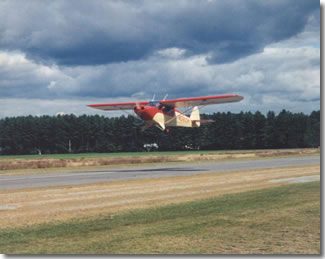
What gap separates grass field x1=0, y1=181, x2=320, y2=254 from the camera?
871 cm

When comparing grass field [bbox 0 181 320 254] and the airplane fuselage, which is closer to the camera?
grass field [bbox 0 181 320 254]

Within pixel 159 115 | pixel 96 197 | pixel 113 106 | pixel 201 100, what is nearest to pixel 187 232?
pixel 96 197

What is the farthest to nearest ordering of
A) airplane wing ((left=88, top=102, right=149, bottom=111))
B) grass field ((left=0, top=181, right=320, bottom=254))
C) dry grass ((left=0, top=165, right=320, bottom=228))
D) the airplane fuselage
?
airplane wing ((left=88, top=102, right=149, bottom=111)) < the airplane fuselage < dry grass ((left=0, top=165, right=320, bottom=228)) < grass field ((left=0, top=181, right=320, bottom=254))

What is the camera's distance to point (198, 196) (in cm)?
1798

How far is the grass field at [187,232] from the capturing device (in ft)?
28.6

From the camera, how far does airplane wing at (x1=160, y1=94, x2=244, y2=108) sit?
3542 cm

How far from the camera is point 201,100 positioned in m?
38.2

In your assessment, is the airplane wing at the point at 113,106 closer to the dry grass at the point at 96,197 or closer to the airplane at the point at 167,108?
the airplane at the point at 167,108

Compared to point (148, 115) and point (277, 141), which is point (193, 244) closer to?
point (148, 115)

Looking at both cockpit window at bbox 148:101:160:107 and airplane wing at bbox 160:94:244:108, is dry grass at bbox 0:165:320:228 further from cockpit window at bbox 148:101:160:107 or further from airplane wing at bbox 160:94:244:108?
cockpit window at bbox 148:101:160:107

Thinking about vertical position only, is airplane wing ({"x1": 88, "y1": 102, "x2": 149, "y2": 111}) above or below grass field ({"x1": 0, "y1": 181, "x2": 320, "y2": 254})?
above

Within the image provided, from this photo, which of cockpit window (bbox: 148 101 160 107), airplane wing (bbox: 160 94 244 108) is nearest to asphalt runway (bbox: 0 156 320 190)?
cockpit window (bbox: 148 101 160 107)

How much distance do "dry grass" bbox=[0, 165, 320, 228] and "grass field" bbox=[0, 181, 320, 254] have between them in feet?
3.82

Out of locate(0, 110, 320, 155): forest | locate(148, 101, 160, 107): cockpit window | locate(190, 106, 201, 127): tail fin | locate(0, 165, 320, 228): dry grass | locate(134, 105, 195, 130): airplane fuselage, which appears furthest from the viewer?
locate(0, 110, 320, 155): forest
